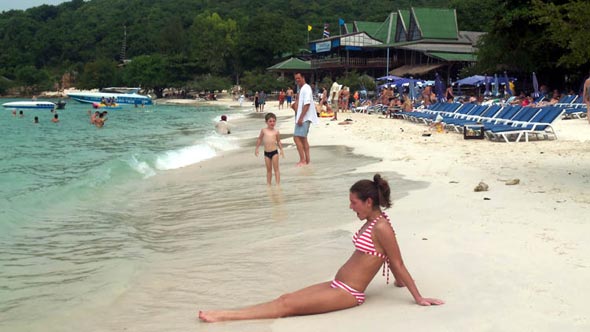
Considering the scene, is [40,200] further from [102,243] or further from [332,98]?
[332,98]

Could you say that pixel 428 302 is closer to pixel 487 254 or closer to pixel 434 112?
pixel 487 254

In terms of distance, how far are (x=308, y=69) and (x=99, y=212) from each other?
58682mm

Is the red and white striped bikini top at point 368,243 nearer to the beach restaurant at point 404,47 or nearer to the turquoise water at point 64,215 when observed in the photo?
the turquoise water at point 64,215

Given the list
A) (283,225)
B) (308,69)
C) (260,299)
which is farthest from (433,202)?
(308,69)

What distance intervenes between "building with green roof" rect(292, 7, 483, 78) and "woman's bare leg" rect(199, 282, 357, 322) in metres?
43.1

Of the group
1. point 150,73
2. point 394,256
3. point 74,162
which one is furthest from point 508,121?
point 150,73

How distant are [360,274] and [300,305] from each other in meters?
0.45

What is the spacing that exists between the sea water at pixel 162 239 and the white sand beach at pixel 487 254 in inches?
20.1

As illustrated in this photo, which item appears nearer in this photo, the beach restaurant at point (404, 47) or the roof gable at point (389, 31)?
the beach restaurant at point (404, 47)

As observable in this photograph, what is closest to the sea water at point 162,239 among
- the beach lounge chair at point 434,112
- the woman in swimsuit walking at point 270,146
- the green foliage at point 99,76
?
the woman in swimsuit walking at point 270,146

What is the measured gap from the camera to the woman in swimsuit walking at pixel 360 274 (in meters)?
3.99

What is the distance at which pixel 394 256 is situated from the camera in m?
4.02

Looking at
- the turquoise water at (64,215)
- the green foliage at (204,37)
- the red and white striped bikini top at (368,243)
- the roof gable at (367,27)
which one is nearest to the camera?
the red and white striped bikini top at (368,243)

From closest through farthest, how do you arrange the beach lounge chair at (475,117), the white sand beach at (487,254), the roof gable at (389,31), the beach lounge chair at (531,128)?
the white sand beach at (487,254) → the beach lounge chair at (531,128) → the beach lounge chair at (475,117) → the roof gable at (389,31)
